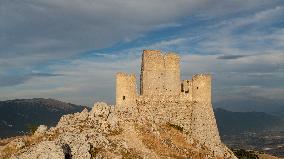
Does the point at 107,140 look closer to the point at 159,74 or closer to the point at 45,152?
the point at 45,152

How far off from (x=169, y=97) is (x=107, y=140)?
735 inches

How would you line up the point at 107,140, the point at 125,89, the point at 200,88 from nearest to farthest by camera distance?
the point at 107,140 < the point at 125,89 < the point at 200,88

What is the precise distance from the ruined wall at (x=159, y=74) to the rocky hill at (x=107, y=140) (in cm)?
576

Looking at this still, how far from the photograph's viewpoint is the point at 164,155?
65.4 meters

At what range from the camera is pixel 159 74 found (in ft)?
251

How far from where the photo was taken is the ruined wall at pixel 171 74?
77188 mm

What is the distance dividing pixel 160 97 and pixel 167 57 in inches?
284

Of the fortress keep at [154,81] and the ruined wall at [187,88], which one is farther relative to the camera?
the ruined wall at [187,88]

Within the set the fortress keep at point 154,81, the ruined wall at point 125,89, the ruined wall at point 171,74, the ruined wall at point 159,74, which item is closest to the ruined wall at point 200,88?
the fortress keep at point 154,81

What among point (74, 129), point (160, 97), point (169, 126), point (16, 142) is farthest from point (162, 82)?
point (16, 142)

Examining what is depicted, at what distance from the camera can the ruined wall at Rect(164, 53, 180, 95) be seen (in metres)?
77.2

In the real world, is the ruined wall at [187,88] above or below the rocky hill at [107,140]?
above

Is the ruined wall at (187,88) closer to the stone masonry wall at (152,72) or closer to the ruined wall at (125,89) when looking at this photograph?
the stone masonry wall at (152,72)

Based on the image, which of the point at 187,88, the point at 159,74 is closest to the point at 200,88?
the point at 187,88
